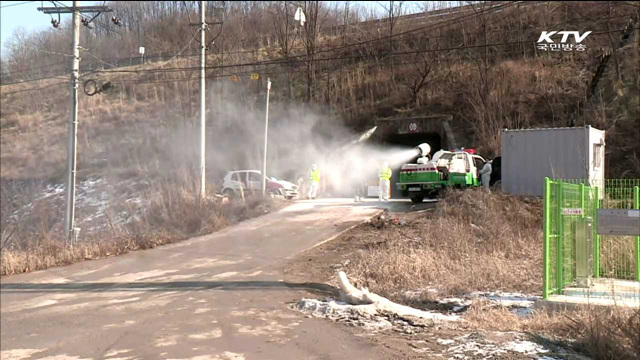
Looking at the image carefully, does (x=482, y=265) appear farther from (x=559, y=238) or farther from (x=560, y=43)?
(x=560, y=43)

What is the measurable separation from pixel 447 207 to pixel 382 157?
1745 cm

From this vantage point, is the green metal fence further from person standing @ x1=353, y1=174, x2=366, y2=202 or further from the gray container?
person standing @ x1=353, y1=174, x2=366, y2=202

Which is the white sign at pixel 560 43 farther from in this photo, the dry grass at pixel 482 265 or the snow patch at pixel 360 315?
the snow patch at pixel 360 315

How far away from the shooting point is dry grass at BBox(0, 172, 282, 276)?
45.4ft

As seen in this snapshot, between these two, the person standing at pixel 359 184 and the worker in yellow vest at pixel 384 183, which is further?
the person standing at pixel 359 184

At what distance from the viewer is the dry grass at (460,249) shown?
10.4m

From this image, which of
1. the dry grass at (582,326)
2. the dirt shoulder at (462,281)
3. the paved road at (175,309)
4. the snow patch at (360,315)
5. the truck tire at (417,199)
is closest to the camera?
the dry grass at (582,326)

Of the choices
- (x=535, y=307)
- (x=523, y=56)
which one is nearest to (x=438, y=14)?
(x=523, y=56)

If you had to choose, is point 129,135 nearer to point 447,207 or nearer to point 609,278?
point 447,207

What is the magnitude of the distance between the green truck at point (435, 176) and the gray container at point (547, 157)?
258cm

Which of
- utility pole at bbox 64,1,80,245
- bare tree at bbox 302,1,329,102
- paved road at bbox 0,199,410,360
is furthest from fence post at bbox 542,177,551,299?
bare tree at bbox 302,1,329,102

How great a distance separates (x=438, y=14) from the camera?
95.9 ft

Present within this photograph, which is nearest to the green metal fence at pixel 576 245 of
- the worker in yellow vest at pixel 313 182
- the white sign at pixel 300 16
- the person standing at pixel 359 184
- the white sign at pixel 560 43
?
the worker in yellow vest at pixel 313 182

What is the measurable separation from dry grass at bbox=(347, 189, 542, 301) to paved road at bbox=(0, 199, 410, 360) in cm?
163
